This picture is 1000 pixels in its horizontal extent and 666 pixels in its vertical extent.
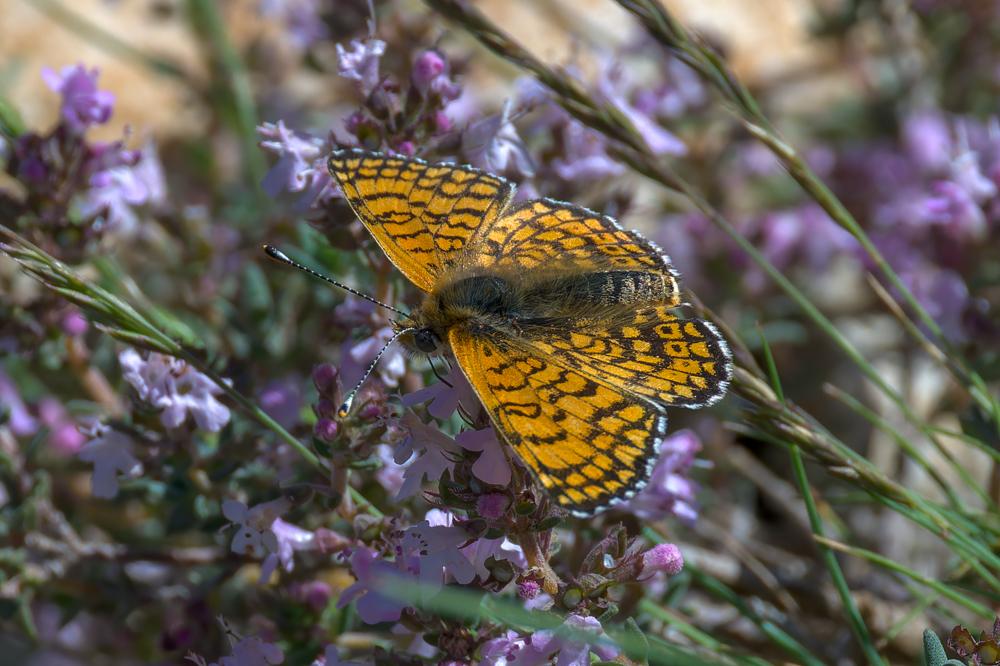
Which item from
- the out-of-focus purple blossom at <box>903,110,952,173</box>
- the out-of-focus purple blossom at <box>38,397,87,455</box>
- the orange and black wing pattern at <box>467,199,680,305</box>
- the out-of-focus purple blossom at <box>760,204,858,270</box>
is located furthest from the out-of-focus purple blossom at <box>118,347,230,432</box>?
the out-of-focus purple blossom at <box>903,110,952,173</box>

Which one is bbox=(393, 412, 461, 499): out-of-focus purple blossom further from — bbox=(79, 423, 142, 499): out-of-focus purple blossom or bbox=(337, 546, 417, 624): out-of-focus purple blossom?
bbox=(79, 423, 142, 499): out-of-focus purple blossom


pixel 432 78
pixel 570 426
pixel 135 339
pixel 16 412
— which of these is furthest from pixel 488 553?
pixel 16 412

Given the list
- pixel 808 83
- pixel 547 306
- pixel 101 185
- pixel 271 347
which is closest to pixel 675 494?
pixel 547 306

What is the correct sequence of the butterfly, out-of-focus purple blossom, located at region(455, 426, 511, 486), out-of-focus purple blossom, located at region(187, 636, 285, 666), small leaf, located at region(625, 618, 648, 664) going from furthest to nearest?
out-of-focus purple blossom, located at region(187, 636, 285, 666) < out-of-focus purple blossom, located at region(455, 426, 511, 486) < the butterfly < small leaf, located at region(625, 618, 648, 664)

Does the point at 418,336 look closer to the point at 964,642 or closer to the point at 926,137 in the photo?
the point at 964,642

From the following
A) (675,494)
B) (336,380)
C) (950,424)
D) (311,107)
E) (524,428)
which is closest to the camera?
(524,428)

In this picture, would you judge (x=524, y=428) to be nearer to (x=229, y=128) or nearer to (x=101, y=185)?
(x=101, y=185)
